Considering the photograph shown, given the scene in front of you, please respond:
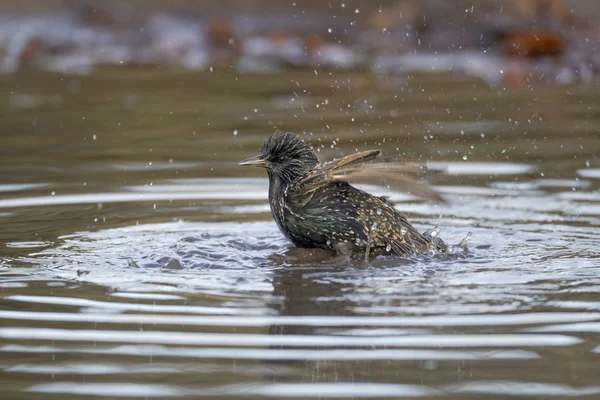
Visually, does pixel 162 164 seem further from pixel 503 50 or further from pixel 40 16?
pixel 40 16

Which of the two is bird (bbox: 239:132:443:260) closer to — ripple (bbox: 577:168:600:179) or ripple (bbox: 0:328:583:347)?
ripple (bbox: 0:328:583:347)

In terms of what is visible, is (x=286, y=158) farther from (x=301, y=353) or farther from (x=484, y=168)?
(x=484, y=168)

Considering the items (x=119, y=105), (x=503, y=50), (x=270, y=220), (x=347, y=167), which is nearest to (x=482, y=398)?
(x=347, y=167)

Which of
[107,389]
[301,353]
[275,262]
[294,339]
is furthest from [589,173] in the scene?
[107,389]

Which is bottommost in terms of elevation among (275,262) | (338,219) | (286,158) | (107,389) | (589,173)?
(107,389)

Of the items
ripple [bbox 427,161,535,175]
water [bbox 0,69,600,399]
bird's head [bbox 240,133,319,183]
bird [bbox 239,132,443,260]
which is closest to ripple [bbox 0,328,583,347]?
water [bbox 0,69,600,399]

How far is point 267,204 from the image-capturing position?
7.74 m

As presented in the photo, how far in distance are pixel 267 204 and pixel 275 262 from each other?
5.86 feet

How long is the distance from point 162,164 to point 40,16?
25.8ft

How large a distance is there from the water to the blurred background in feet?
0.06

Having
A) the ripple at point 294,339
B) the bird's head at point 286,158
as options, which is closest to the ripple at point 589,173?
the bird's head at point 286,158

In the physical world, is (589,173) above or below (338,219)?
above

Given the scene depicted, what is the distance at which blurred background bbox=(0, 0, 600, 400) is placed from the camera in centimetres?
425

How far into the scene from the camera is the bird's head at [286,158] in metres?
6.38
